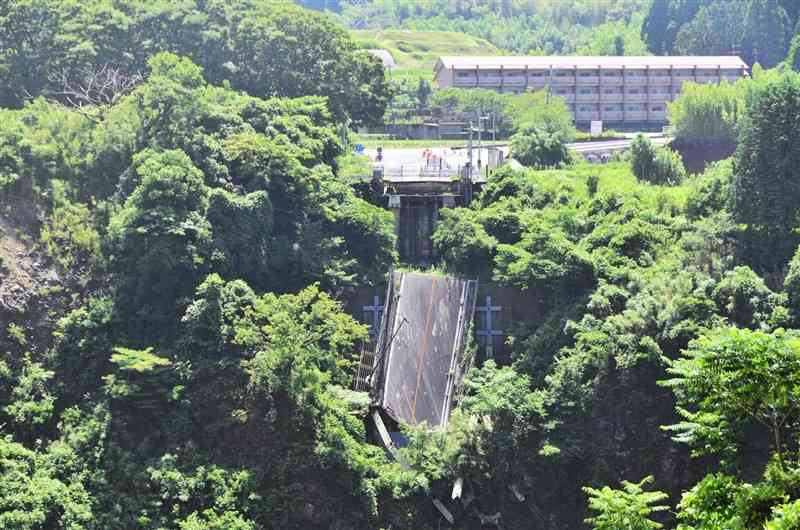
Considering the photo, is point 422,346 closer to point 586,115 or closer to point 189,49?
point 189,49

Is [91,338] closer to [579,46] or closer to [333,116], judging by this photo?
[333,116]

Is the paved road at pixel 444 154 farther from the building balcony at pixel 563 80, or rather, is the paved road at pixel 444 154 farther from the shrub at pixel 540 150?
the building balcony at pixel 563 80

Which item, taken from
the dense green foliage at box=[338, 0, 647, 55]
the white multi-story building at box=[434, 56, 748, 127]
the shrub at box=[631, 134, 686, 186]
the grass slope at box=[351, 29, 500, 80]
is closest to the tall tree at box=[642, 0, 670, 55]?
the dense green foliage at box=[338, 0, 647, 55]

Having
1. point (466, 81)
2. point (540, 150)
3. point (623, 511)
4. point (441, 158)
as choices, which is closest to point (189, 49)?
point (441, 158)

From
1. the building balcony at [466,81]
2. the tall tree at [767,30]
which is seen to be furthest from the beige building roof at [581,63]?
the tall tree at [767,30]

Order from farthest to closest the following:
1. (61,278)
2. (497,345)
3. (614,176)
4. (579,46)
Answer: (579,46)
(614,176)
(497,345)
(61,278)

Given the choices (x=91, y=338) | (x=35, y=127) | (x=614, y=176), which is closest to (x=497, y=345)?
(x=614, y=176)
